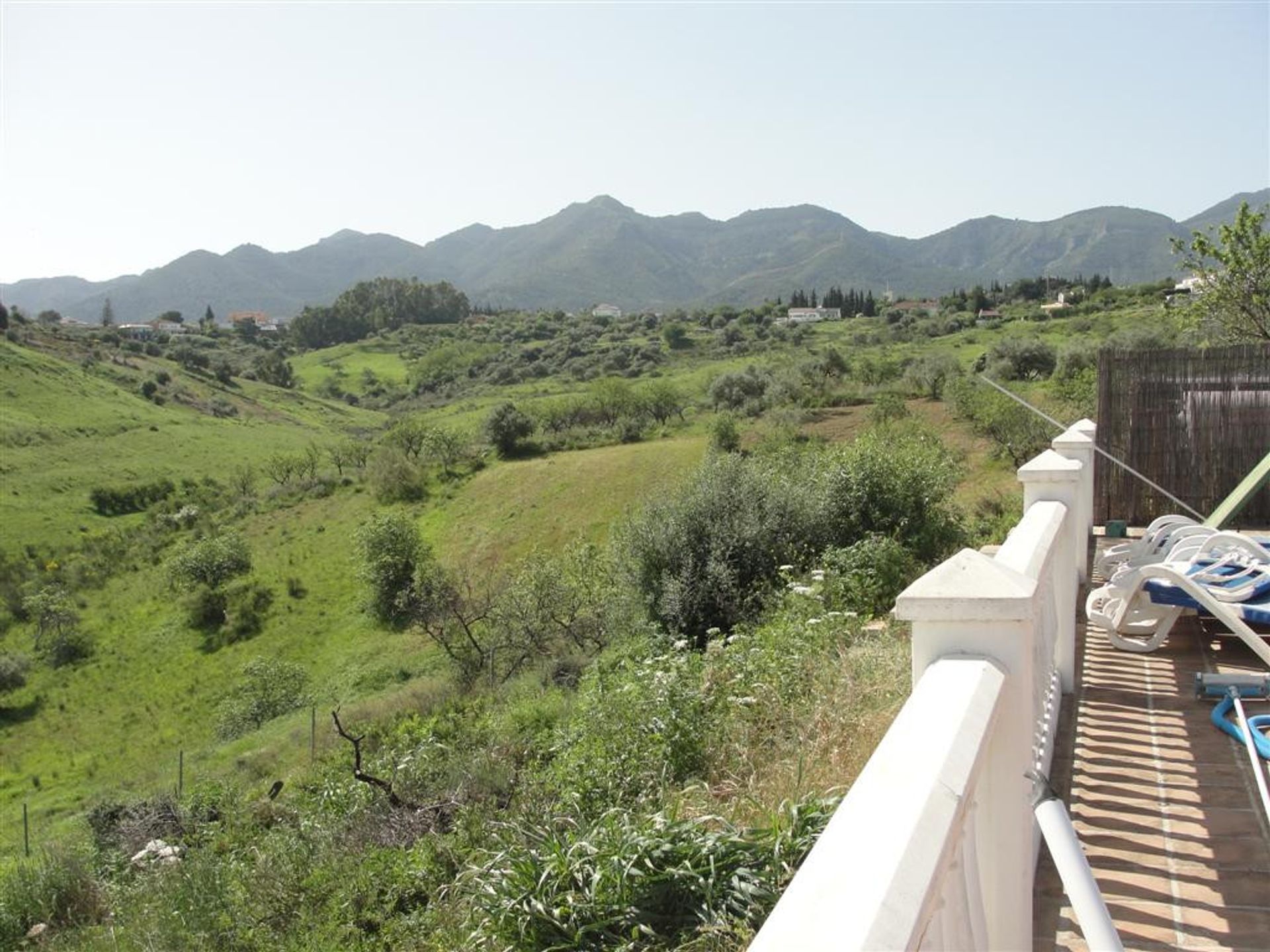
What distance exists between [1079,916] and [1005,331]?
5132cm

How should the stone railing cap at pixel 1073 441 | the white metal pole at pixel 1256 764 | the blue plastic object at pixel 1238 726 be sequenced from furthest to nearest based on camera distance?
the stone railing cap at pixel 1073 441
the blue plastic object at pixel 1238 726
the white metal pole at pixel 1256 764

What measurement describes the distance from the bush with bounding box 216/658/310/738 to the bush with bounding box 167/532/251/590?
859cm

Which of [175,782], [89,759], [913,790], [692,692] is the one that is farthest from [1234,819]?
[89,759]

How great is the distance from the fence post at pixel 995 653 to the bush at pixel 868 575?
621cm

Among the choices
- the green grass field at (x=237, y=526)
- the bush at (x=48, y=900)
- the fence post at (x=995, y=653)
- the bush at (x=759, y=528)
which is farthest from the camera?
the green grass field at (x=237, y=526)

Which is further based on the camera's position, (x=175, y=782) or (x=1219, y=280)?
(x=175, y=782)

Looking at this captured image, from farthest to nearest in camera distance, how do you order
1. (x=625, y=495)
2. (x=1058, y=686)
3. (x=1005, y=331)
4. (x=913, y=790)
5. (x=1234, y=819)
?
(x=1005, y=331) < (x=625, y=495) < (x=1058, y=686) < (x=1234, y=819) < (x=913, y=790)

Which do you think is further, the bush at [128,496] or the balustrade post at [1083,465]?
the bush at [128,496]

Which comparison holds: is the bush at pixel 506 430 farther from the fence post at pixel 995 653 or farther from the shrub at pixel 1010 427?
the fence post at pixel 995 653

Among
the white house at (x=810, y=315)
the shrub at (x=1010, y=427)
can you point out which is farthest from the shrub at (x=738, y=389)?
the white house at (x=810, y=315)

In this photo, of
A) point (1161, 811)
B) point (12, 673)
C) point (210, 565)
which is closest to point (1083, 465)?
point (1161, 811)

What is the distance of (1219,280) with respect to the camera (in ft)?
49.2

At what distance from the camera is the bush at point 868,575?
8.70 m

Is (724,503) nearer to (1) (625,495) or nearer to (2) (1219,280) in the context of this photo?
(2) (1219,280)
